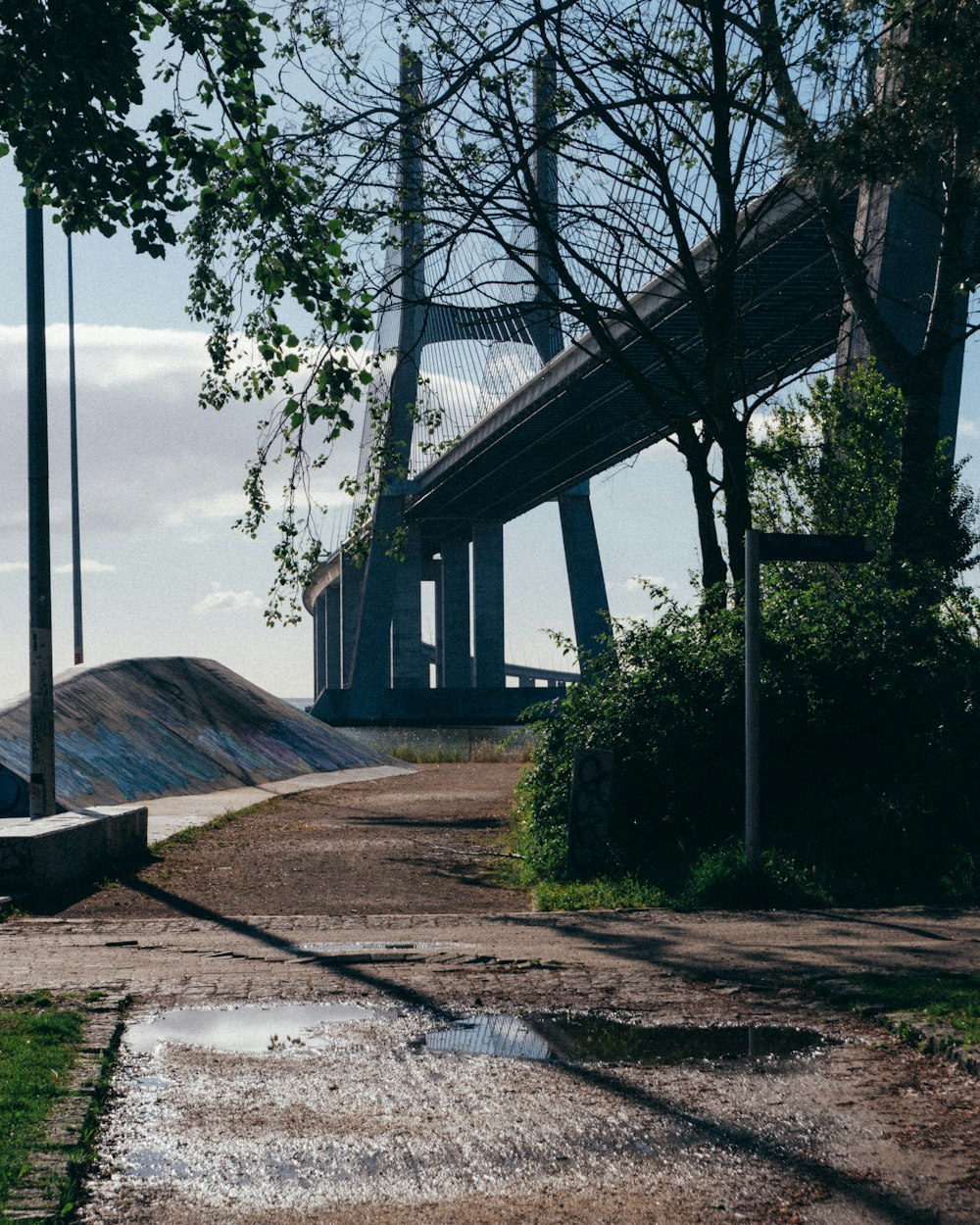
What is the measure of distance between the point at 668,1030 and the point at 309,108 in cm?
1013

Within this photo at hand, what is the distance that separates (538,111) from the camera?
48.6ft

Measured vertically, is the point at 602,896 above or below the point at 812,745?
below

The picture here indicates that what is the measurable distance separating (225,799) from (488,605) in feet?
149

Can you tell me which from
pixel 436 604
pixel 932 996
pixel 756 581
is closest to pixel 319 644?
pixel 436 604

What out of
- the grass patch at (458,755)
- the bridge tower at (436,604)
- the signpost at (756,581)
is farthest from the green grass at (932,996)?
the bridge tower at (436,604)

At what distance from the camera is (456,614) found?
71375 millimetres

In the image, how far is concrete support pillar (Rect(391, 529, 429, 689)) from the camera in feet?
215

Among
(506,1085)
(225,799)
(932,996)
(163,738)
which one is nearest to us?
(506,1085)

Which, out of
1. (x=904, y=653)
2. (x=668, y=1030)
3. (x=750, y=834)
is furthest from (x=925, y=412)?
(x=668, y=1030)

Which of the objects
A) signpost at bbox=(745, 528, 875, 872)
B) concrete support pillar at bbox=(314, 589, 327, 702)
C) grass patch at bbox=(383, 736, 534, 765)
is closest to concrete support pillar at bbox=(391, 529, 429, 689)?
concrete support pillar at bbox=(314, 589, 327, 702)

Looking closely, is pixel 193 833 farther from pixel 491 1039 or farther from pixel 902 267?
pixel 902 267

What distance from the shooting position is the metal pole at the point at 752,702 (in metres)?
9.70

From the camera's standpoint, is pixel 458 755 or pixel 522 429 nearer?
pixel 458 755

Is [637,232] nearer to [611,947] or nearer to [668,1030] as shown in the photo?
[611,947]
